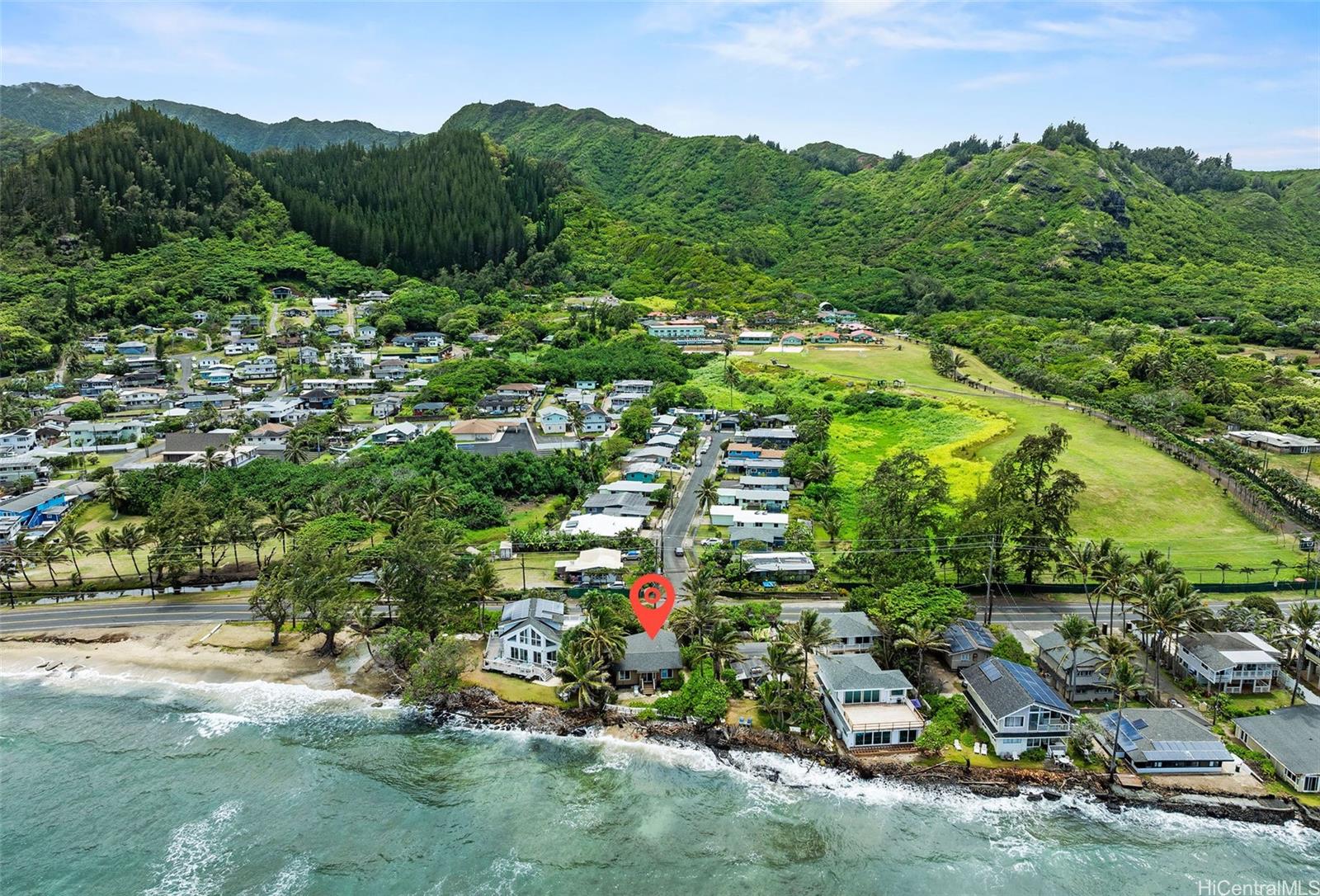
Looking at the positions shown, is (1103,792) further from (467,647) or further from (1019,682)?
(467,647)

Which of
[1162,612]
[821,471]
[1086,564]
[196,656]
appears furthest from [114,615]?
[1162,612]

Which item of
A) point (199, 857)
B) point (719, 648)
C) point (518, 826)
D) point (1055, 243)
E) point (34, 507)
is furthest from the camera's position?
point (1055, 243)

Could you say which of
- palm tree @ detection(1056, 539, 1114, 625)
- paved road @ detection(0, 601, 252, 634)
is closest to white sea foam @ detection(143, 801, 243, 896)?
paved road @ detection(0, 601, 252, 634)

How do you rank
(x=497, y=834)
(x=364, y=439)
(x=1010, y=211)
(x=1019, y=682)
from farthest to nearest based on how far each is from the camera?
(x=1010, y=211) < (x=364, y=439) < (x=1019, y=682) < (x=497, y=834)

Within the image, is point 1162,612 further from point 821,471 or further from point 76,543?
point 76,543

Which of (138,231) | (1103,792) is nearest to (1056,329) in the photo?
(1103,792)

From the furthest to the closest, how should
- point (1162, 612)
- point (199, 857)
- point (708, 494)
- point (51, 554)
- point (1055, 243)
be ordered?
point (1055, 243)
point (708, 494)
point (51, 554)
point (1162, 612)
point (199, 857)

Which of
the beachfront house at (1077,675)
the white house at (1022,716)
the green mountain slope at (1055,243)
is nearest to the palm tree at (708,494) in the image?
the beachfront house at (1077,675)
